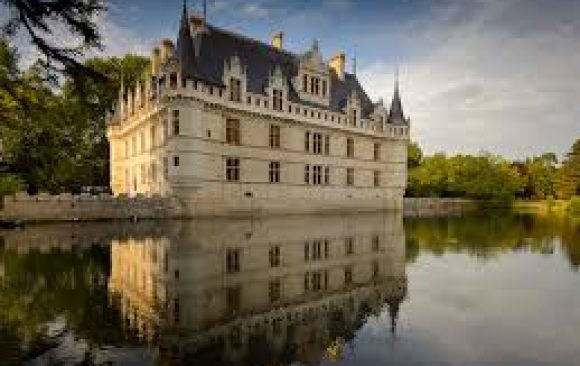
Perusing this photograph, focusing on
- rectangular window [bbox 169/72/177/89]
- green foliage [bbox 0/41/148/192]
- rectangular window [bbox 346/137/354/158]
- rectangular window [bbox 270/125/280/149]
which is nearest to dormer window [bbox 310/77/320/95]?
rectangular window [bbox 346/137/354/158]

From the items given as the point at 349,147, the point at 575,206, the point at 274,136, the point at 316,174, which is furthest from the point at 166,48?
the point at 575,206

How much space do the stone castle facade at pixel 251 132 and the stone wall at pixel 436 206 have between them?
4403mm

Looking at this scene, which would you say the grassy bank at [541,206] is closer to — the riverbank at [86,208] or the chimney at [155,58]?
the chimney at [155,58]

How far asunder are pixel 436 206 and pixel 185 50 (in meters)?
31.9

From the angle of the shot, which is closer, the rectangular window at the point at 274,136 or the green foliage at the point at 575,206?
the rectangular window at the point at 274,136

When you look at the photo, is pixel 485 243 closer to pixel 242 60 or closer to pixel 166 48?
pixel 242 60

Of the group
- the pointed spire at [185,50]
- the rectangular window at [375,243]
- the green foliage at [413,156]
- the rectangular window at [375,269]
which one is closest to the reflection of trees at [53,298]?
the rectangular window at [375,269]

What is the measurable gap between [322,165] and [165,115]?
12.4 meters

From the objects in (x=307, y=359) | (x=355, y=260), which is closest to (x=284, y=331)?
(x=307, y=359)

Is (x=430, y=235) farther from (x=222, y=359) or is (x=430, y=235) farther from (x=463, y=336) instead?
(x=222, y=359)

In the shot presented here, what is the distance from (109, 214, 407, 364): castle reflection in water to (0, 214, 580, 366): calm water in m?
0.03

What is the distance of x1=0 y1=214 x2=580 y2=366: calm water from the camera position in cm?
626

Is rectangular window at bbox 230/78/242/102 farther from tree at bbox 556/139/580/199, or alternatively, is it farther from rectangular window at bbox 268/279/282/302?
tree at bbox 556/139/580/199

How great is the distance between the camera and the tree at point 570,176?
213 feet
